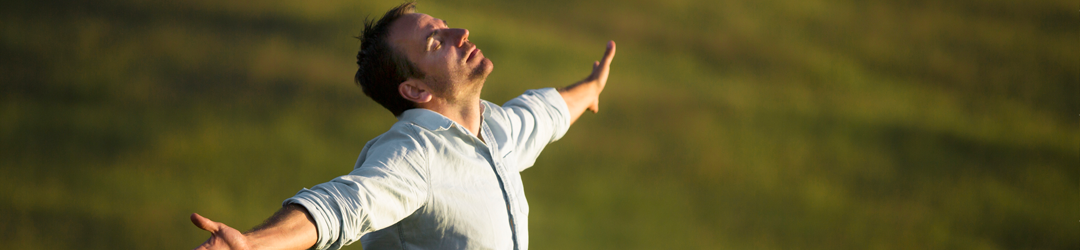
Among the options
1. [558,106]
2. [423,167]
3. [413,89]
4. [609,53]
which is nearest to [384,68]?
[413,89]

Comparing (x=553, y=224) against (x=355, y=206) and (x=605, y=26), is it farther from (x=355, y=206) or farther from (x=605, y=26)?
(x=355, y=206)

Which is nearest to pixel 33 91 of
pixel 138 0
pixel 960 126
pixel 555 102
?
pixel 138 0

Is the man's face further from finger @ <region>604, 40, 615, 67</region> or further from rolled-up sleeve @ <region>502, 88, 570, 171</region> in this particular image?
finger @ <region>604, 40, 615, 67</region>

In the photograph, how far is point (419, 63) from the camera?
2.87 ft

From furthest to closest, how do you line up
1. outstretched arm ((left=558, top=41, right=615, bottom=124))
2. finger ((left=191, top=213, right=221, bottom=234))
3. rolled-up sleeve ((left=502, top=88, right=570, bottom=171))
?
1. outstretched arm ((left=558, top=41, right=615, bottom=124))
2. rolled-up sleeve ((left=502, top=88, right=570, bottom=171))
3. finger ((left=191, top=213, right=221, bottom=234))

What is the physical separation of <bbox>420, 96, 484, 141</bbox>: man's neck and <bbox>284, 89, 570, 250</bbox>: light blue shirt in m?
0.02

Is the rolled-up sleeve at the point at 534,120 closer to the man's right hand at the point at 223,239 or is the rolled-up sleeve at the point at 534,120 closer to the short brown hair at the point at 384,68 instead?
the short brown hair at the point at 384,68

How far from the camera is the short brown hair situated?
882 millimetres

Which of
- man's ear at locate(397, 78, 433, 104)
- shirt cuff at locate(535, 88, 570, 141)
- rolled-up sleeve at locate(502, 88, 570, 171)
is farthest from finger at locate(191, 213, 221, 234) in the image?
shirt cuff at locate(535, 88, 570, 141)

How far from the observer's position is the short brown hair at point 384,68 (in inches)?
34.7

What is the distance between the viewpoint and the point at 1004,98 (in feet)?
4.95

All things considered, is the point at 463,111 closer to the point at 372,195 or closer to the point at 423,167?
the point at 423,167

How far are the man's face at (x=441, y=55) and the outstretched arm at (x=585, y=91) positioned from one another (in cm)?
28

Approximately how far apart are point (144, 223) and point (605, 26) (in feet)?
2.99
